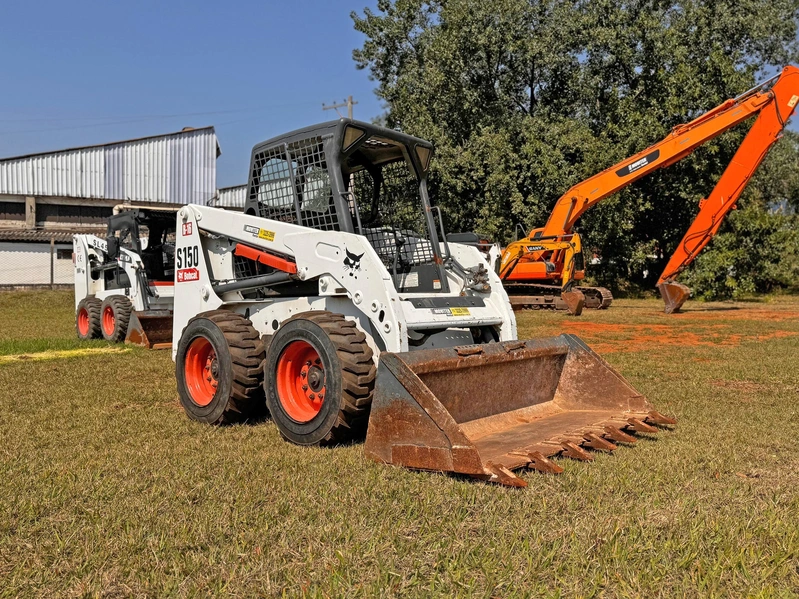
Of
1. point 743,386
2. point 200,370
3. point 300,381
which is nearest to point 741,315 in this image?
point 743,386

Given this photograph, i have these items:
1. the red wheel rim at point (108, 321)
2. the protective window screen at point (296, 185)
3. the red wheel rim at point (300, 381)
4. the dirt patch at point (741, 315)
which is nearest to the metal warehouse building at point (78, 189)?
the red wheel rim at point (108, 321)

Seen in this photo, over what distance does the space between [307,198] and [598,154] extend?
2124 cm

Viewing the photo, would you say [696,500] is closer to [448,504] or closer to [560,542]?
[560,542]

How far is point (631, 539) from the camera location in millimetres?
3520

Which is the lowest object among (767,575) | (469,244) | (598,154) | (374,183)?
(767,575)

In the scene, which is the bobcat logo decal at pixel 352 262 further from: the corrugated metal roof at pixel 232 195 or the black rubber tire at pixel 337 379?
the corrugated metal roof at pixel 232 195

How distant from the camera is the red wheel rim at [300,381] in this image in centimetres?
563

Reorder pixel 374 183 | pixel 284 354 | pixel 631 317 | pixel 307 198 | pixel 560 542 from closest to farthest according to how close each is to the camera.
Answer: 1. pixel 560 542
2. pixel 284 354
3. pixel 307 198
4. pixel 374 183
5. pixel 631 317

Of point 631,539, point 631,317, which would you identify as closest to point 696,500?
point 631,539

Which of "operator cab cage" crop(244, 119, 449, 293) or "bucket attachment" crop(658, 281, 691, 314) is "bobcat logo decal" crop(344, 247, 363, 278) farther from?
"bucket attachment" crop(658, 281, 691, 314)

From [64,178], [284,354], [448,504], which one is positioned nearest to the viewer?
Answer: [448,504]

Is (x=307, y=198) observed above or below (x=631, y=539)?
above

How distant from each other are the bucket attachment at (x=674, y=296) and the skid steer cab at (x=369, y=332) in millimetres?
13916

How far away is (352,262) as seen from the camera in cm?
566
